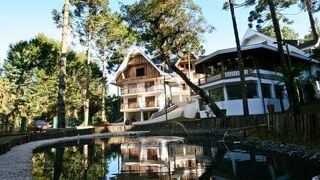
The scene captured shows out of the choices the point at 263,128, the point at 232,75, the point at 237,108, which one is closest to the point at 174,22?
the point at 232,75

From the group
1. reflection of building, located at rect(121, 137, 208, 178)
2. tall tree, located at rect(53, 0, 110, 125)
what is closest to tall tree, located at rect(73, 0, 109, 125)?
tall tree, located at rect(53, 0, 110, 125)

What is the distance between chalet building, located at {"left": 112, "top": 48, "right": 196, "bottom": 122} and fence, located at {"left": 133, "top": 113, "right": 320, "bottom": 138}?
56.3 feet

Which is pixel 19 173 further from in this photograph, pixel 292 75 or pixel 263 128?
pixel 263 128

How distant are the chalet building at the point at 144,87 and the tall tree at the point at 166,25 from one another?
22.4m

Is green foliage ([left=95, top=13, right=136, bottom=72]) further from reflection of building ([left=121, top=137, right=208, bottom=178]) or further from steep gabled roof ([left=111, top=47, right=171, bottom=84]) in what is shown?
reflection of building ([left=121, top=137, right=208, bottom=178])

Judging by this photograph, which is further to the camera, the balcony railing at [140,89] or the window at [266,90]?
the balcony railing at [140,89]

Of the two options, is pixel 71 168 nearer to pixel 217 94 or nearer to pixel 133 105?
pixel 217 94

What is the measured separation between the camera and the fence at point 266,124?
51.0 feet

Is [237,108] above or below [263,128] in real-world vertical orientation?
above

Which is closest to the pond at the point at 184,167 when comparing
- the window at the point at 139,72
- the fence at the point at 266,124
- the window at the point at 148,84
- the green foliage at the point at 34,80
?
the fence at the point at 266,124

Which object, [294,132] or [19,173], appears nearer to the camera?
[19,173]

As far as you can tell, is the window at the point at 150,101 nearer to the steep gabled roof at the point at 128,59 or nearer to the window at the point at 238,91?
the steep gabled roof at the point at 128,59

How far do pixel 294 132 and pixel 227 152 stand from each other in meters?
3.44

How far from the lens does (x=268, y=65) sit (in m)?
41.7
